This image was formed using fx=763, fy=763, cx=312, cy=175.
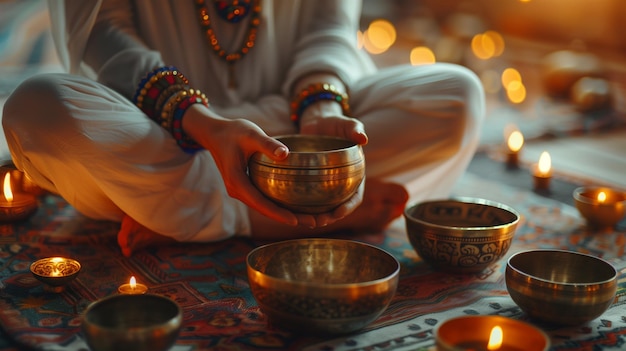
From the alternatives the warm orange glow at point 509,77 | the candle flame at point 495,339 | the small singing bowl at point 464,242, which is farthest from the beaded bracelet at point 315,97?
the warm orange glow at point 509,77

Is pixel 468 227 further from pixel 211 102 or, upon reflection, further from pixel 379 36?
pixel 379 36

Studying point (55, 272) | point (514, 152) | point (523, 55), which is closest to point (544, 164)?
point (514, 152)

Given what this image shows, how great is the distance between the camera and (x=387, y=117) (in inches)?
80.2

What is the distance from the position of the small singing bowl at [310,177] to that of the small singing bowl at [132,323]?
31 centimetres

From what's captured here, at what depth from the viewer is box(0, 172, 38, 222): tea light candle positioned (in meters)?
2.00

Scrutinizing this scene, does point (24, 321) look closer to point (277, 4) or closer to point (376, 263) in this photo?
point (376, 263)

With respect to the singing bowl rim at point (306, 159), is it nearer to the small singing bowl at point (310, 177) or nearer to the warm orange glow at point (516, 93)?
the small singing bowl at point (310, 177)

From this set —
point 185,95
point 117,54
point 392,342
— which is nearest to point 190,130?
point 185,95

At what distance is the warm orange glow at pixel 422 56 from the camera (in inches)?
183

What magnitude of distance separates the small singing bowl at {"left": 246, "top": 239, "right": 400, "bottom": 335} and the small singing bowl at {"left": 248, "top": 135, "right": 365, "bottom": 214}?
0.10 meters

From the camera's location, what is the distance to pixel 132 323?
134cm

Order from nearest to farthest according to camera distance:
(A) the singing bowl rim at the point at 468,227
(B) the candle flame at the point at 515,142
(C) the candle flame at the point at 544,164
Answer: (A) the singing bowl rim at the point at 468,227
(C) the candle flame at the point at 544,164
(B) the candle flame at the point at 515,142

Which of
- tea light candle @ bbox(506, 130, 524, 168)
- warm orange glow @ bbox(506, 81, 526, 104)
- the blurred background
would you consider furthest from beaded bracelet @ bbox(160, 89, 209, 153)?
warm orange glow @ bbox(506, 81, 526, 104)

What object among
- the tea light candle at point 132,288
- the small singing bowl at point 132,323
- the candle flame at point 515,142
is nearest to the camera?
the small singing bowl at point 132,323
